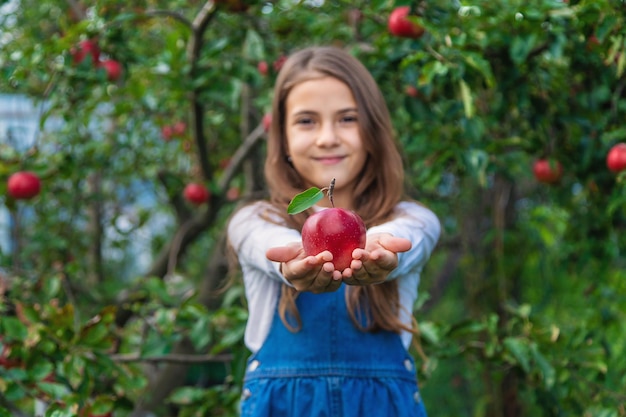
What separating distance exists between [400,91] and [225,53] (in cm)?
57

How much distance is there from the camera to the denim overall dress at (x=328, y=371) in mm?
1431

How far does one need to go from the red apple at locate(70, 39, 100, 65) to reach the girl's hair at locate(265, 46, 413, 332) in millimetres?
689

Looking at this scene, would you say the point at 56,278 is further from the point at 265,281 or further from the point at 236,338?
the point at 265,281

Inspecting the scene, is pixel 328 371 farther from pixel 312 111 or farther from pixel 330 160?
pixel 312 111

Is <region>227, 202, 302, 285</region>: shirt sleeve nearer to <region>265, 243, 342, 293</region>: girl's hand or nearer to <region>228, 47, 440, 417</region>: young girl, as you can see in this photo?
<region>228, 47, 440, 417</region>: young girl

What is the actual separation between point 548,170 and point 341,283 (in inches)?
40.4

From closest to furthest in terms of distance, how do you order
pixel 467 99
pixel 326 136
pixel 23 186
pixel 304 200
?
1. pixel 304 200
2. pixel 326 136
3. pixel 467 99
4. pixel 23 186

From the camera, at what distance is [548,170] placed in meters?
2.15

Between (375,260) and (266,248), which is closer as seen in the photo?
(375,260)

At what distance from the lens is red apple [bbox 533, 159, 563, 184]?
7.04ft

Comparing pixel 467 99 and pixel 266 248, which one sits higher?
pixel 467 99

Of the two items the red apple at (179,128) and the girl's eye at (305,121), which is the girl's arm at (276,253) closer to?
the girl's eye at (305,121)

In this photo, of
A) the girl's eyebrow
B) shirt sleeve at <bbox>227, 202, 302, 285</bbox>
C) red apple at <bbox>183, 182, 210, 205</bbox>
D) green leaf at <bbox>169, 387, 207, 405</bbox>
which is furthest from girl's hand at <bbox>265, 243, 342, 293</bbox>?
red apple at <bbox>183, 182, 210, 205</bbox>

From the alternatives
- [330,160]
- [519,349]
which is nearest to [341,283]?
[330,160]
